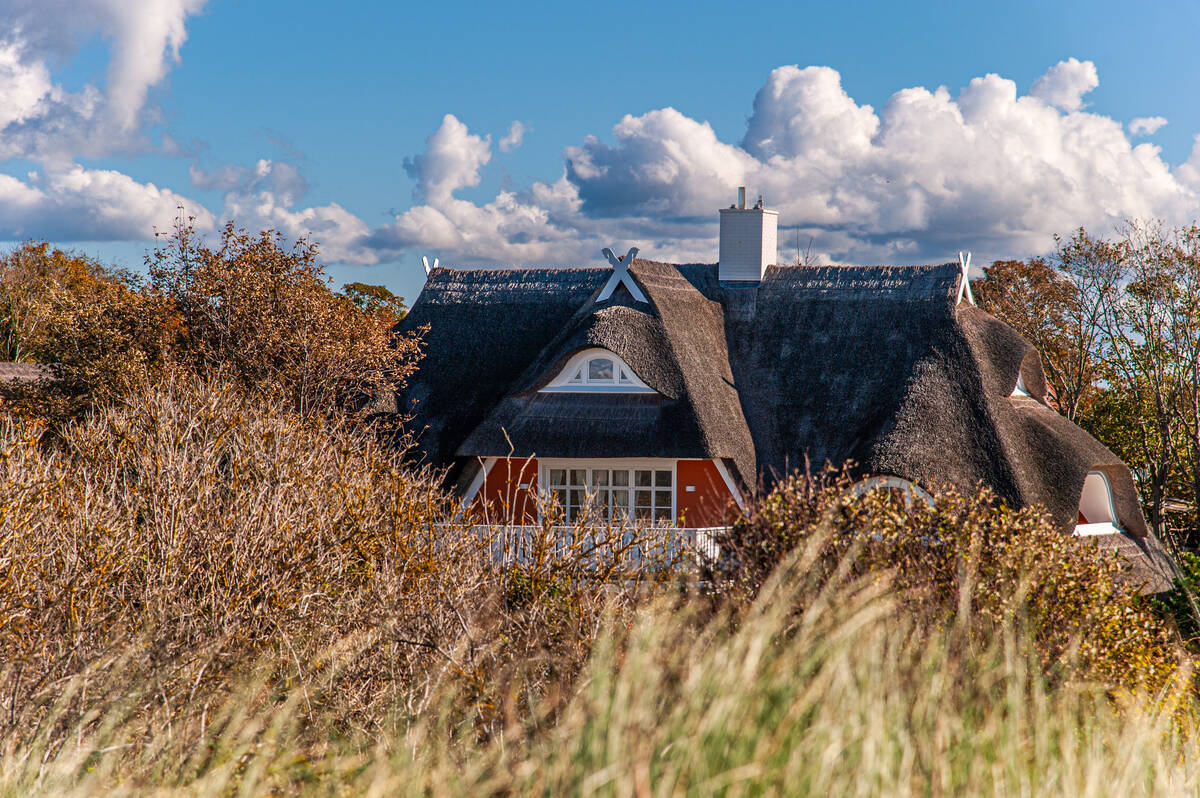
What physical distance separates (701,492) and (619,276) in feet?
13.5

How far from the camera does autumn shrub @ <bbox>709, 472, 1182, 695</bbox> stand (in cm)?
793

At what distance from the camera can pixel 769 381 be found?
17.8 metres

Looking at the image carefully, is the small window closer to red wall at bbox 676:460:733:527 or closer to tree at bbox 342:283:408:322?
red wall at bbox 676:460:733:527

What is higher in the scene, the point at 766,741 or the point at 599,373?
the point at 599,373

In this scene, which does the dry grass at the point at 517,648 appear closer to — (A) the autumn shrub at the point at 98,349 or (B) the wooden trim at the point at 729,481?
(A) the autumn shrub at the point at 98,349

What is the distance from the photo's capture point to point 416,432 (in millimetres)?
17453

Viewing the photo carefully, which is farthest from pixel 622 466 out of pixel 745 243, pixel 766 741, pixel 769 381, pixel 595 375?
pixel 766 741

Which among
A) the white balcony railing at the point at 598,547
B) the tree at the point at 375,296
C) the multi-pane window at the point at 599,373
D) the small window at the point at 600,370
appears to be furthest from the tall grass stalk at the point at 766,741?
the tree at the point at 375,296

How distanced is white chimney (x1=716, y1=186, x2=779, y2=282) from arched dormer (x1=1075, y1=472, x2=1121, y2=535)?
681 cm

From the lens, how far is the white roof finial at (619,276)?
17781mm

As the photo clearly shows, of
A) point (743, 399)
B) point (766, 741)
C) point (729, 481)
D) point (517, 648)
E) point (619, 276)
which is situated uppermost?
point (619, 276)

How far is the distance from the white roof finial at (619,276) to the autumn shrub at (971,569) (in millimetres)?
9094

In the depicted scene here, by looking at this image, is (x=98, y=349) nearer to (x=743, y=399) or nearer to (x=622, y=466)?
(x=622, y=466)

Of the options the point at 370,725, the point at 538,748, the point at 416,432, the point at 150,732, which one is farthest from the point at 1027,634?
the point at 416,432
